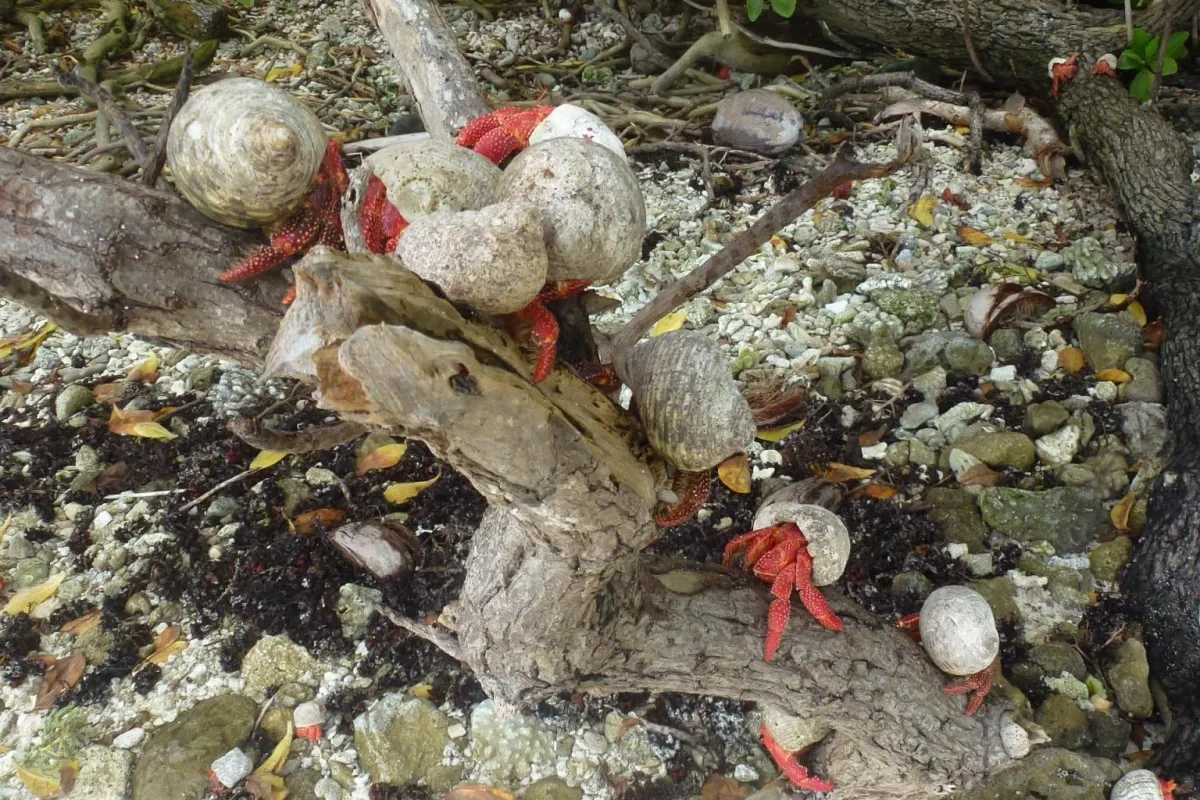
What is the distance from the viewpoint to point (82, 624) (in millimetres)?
2500

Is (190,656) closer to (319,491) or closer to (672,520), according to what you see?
(319,491)

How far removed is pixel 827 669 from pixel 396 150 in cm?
140

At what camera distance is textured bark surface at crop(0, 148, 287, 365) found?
1.33 meters

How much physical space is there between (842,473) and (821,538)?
98 cm

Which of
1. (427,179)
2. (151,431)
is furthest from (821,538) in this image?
(151,431)

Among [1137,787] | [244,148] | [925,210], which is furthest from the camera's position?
[925,210]

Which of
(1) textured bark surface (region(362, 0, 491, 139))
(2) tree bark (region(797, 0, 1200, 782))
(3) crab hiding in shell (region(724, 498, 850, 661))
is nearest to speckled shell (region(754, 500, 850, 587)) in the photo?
(3) crab hiding in shell (region(724, 498, 850, 661))

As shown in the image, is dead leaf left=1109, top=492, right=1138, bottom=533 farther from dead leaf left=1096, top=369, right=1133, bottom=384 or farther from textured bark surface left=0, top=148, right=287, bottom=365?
textured bark surface left=0, top=148, right=287, bottom=365

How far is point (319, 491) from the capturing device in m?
2.79

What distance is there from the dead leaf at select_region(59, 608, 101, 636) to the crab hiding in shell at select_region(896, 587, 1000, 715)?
2375 mm

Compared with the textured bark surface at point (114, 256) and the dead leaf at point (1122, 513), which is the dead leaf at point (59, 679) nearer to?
the textured bark surface at point (114, 256)

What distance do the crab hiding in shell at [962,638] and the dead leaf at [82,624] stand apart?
7.79 ft

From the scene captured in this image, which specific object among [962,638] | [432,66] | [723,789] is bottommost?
[723,789]

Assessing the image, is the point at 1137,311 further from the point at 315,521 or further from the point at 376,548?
the point at 315,521
